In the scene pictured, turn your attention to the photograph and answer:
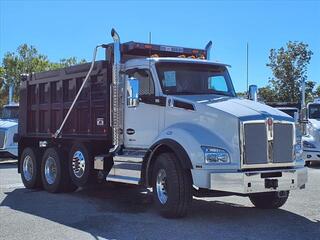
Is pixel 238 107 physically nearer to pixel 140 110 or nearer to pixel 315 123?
pixel 140 110

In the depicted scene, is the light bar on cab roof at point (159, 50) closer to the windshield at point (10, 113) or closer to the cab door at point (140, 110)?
the cab door at point (140, 110)

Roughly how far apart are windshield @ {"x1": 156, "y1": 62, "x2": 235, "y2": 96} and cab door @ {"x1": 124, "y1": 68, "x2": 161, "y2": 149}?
272 millimetres

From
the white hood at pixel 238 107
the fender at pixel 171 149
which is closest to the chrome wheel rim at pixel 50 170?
the fender at pixel 171 149

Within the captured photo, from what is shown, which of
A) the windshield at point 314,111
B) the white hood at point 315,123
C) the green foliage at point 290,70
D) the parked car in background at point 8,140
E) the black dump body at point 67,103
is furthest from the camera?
the green foliage at point 290,70

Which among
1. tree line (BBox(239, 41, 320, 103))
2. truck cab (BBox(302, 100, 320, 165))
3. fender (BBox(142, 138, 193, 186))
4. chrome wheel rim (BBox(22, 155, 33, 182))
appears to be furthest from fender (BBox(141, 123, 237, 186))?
tree line (BBox(239, 41, 320, 103))

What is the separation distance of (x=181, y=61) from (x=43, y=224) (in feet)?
12.6

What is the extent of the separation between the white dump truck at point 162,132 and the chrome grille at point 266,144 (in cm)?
2

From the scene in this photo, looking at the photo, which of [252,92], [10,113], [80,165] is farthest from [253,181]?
[10,113]

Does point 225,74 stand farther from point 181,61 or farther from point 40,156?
point 40,156

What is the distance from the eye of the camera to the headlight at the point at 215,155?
825 cm

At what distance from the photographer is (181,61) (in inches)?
393

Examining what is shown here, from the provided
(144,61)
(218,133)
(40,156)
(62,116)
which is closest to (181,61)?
(144,61)

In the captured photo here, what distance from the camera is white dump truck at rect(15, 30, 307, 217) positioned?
8.38 metres

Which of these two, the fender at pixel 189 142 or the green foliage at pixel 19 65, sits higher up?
the green foliage at pixel 19 65
